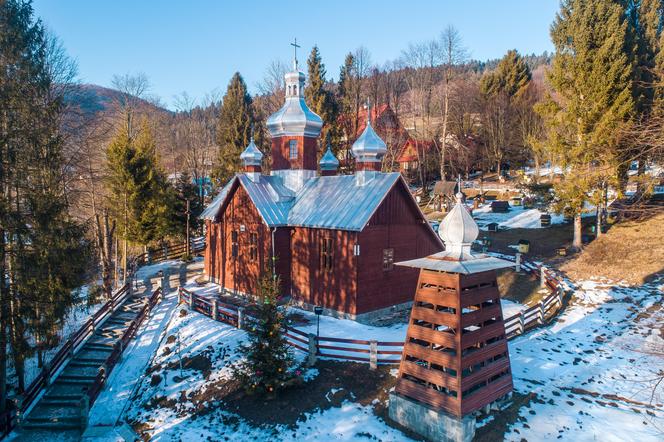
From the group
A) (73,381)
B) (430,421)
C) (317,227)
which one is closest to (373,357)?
(430,421)

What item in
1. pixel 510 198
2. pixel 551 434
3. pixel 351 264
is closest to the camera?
pixel 551 434

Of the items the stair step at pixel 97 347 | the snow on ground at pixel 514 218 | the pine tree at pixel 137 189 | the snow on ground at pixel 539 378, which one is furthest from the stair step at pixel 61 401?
the snow on ground at pixel 514 218

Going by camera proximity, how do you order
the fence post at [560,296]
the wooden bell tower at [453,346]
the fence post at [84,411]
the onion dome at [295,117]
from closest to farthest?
the wooden bell tower at [453,346] → the fence post at [84,411] → the fence post at [560,296] → the onion dome at [295,117]

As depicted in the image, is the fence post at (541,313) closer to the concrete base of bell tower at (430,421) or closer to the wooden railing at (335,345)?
the wooden railing at (335,345)

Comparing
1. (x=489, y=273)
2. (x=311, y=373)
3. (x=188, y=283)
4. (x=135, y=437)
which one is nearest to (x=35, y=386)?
(x=135, y=437)

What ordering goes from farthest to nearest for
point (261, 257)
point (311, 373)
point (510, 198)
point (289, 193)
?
point (510, 198) → point (289, 193) → point (261, 257) → point (311, 373)

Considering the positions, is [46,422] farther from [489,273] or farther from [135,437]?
[489,273]
